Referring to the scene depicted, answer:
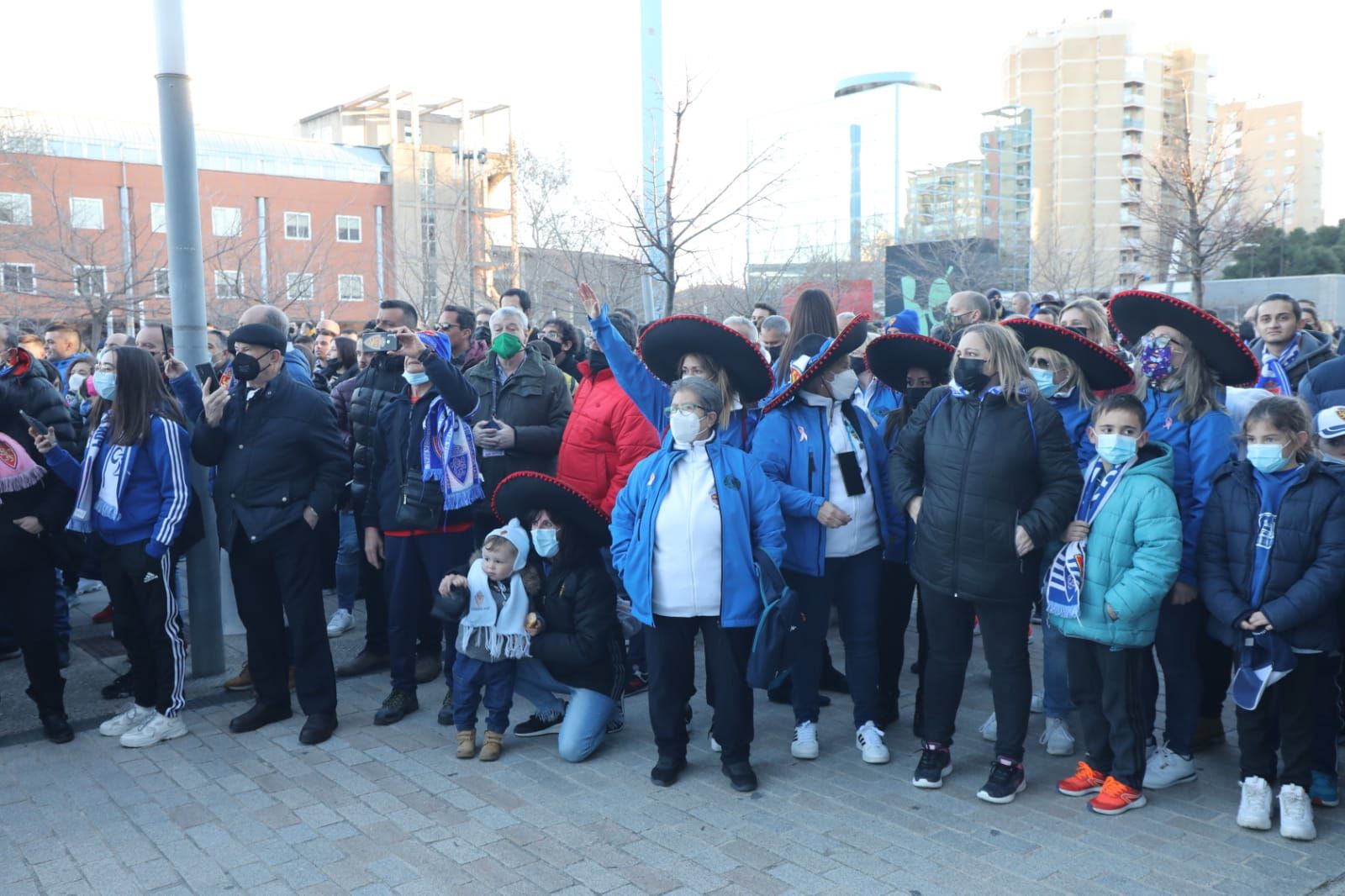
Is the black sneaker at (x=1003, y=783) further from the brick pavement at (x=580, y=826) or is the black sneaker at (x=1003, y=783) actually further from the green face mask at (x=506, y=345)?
the green face mask at (x=506, y=345)

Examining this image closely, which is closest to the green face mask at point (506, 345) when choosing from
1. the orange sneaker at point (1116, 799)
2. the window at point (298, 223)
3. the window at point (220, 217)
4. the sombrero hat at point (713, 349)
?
the sombrero hat at point (713, 349)

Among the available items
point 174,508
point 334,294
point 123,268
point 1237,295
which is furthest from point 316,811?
point 1237,295

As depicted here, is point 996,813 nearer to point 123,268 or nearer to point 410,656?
point 410,656

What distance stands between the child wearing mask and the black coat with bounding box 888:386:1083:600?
64 cm

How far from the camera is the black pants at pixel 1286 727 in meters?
4.50

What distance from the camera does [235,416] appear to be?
5.93 meters

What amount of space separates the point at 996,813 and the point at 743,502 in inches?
68.8

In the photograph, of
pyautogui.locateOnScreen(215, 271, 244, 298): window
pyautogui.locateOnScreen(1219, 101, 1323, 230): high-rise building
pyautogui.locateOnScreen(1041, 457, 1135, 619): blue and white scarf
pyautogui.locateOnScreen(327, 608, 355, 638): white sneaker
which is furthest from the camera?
pyautogui.locateOnScreen(1219, 101, 1323, 230): high-rise building

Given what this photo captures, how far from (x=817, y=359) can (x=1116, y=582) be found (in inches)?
66.2

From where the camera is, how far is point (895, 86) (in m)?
69.6

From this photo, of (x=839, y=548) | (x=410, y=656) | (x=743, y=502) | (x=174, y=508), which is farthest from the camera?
(x=410, y=656)

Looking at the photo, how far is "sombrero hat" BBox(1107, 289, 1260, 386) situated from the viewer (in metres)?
4.81

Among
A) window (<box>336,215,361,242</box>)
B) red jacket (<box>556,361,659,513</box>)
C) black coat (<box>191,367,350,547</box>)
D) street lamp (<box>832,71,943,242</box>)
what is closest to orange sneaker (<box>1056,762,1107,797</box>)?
red jacket (<box>556,361,659,513</box>)

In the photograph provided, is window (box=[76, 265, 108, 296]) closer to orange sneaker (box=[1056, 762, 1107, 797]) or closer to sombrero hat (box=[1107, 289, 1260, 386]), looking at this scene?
sombrero hat (box=[1107, 289, 1260, 386])
